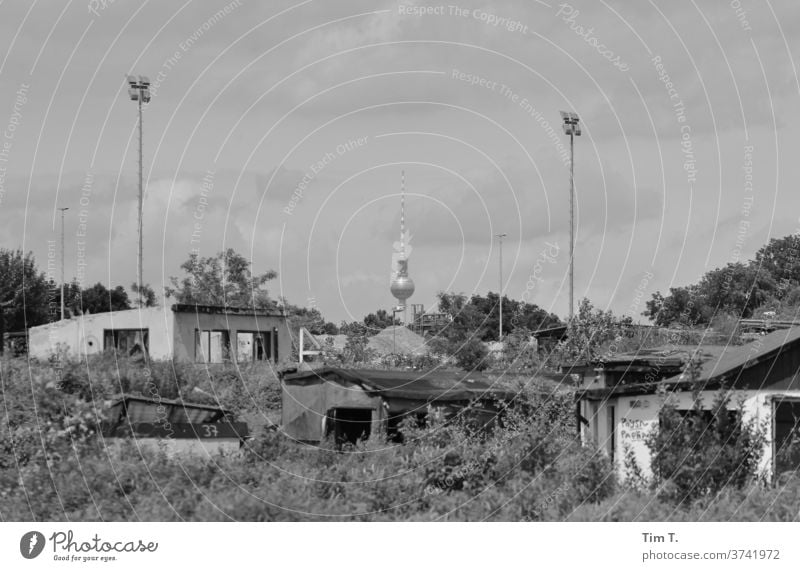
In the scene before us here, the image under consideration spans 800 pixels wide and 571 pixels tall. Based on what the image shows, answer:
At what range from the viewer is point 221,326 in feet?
110

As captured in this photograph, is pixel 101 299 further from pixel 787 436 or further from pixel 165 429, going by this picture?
pixel 787 436

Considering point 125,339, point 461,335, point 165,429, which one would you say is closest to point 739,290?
point 461,335

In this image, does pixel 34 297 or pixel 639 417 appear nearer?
pixel 639 417

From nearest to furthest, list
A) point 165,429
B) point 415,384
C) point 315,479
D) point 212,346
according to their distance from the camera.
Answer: point 315,479, point 165,429, point 415,384, point 212,346

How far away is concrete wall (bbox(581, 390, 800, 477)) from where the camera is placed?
18703mm

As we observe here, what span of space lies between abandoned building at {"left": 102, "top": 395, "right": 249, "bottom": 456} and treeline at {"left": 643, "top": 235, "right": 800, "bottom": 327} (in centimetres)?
4537

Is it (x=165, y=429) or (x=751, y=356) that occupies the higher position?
(x=751, y=356)

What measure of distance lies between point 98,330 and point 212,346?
5.35 meters

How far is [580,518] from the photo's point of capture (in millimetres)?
16297

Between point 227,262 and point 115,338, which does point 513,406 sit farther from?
point 227,262

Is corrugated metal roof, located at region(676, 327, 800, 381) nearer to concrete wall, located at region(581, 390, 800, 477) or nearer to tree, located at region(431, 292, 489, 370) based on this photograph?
concrete wall, located at region(581, 390, 800, 477)

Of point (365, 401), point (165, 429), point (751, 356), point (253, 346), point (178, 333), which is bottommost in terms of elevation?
point (165, 429)

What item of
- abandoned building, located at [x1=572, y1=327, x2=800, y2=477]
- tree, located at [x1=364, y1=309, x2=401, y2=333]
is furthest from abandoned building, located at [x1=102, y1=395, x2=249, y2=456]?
tree, located at [x1=364, y1=309, x2=401, y2=333]
